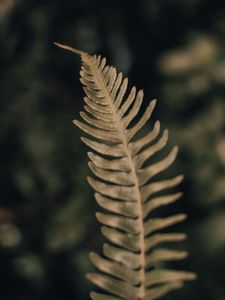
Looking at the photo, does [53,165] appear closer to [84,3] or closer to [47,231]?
[47,231]

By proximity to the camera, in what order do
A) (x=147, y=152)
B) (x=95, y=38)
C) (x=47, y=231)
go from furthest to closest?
(x=95, y=38), (x=47, y=231), (x=147, y=152)

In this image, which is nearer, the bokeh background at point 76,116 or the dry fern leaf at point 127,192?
the dry fern leaf at point 127,192

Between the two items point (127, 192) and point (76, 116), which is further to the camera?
point (76, 116)

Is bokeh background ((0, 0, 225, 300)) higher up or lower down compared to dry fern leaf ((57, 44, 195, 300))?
higher up

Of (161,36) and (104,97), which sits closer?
(104,97)

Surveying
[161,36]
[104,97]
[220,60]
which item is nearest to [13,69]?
[161,36]

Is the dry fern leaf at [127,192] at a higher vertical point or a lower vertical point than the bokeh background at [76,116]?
lower

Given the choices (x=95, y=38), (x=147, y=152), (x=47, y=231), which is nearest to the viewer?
(x=147, y=152)

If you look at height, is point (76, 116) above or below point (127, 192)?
above
